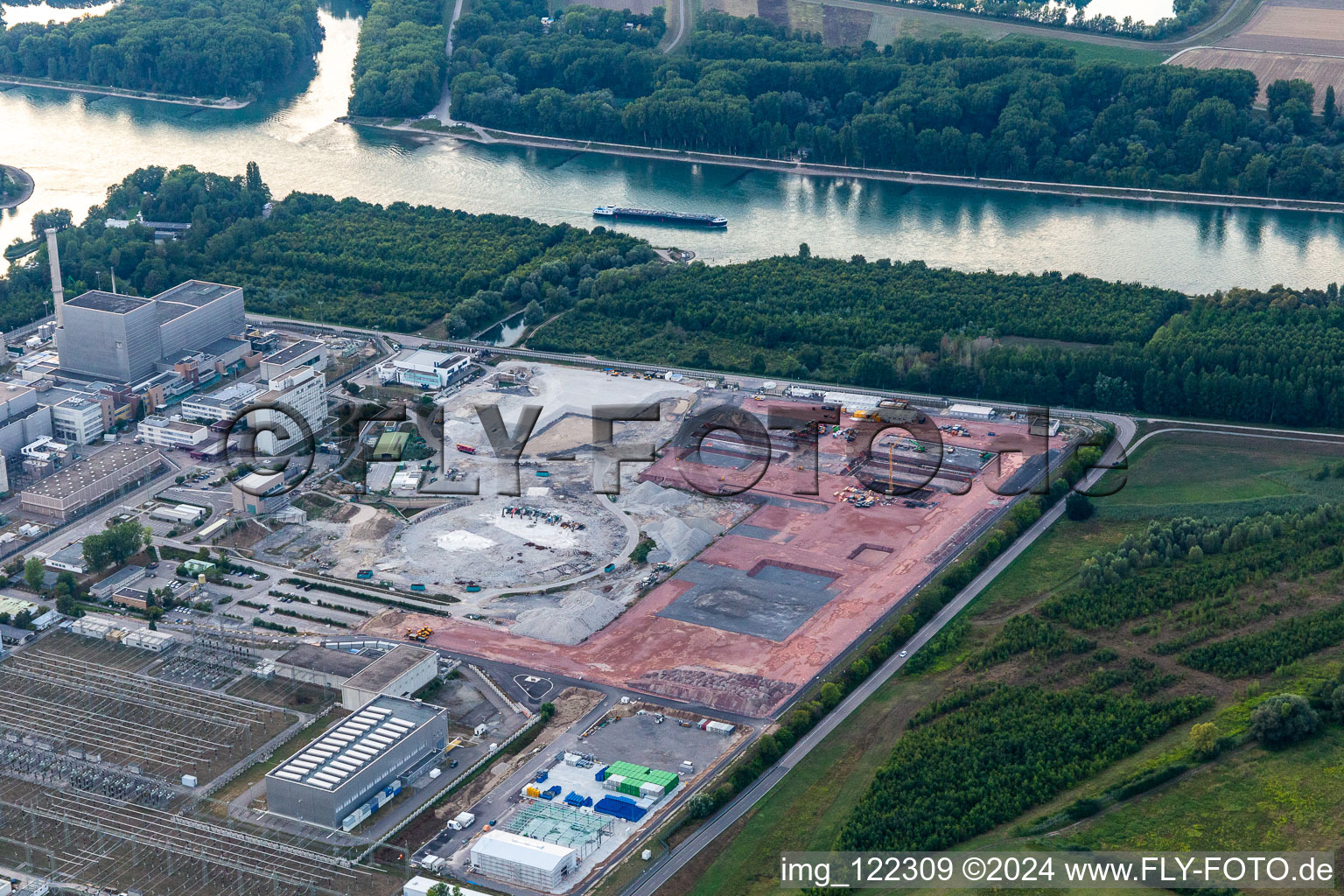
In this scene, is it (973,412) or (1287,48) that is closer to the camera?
(973,412)

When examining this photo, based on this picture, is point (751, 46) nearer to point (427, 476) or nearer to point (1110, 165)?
point (1110, 165)

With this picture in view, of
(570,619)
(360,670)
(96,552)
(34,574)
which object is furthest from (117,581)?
(570,619)

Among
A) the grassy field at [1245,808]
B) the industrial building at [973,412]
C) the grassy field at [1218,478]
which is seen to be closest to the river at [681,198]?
the industrial building at [973,412]

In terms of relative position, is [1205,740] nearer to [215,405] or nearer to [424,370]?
[424,370]

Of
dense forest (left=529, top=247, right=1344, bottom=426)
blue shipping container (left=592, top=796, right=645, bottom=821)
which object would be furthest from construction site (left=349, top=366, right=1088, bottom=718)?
blue shipping container (left=592, top=796, right=645, bottom=821)

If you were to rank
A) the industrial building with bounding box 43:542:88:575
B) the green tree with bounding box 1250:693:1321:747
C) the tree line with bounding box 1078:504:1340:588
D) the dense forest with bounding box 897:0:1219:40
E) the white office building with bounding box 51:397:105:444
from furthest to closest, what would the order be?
the dense forest with bounding box 897:0:1219:40 → the white office building with bounding box 51:397:105:444 → the industrial building with bounding box 43:542:88:575 → the tree line with bounding box 1078:504:1340:588 → the green tree with bounding box 1250:693:1321:747

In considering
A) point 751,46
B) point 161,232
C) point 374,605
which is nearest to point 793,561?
point 374,605

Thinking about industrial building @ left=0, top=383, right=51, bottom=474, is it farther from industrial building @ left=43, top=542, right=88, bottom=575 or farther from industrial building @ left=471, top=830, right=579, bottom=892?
industrial building @ left=471, top=830, right=579, bottom=892
